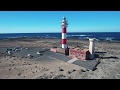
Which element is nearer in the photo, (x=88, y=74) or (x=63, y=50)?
(x=88, y=74)
